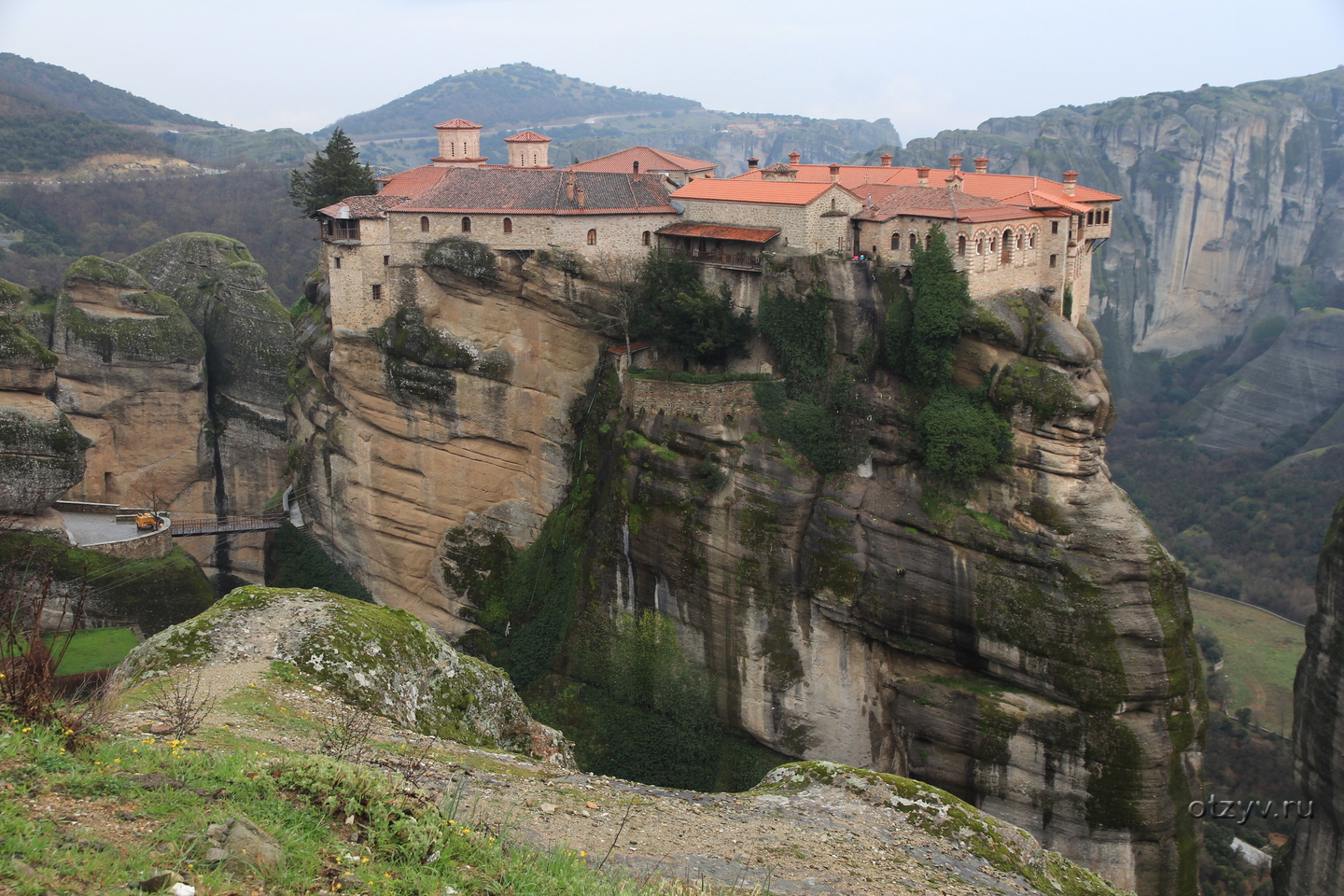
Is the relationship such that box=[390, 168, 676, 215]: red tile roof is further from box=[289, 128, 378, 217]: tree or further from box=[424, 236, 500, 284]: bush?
box=[289, 128, 378, 217]: tree

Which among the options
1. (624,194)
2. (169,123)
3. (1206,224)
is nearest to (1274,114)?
(1206,224)

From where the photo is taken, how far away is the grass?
7043 mm

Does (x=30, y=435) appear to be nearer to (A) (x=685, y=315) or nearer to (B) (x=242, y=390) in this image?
(B) (x=242, y=390)

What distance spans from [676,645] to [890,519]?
6.56 metres

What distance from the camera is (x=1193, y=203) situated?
82125 millimetres

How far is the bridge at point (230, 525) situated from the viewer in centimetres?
3562

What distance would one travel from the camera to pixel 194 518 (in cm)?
4084

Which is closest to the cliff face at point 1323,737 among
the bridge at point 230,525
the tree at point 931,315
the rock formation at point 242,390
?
the tree at point 931,315

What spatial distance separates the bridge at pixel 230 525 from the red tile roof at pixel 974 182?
60.9 feet

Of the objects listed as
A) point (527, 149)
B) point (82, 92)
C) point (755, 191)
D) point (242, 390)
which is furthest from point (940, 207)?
point (82, 92)

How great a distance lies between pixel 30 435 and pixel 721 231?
18333 millimetres

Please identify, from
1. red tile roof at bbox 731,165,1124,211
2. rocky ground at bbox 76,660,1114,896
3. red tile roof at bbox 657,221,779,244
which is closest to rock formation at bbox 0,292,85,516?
red tile roof at bbox 657,221,779,244

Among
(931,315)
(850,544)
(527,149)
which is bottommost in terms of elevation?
(850,544)

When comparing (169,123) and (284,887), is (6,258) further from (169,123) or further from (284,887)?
(169,123)
